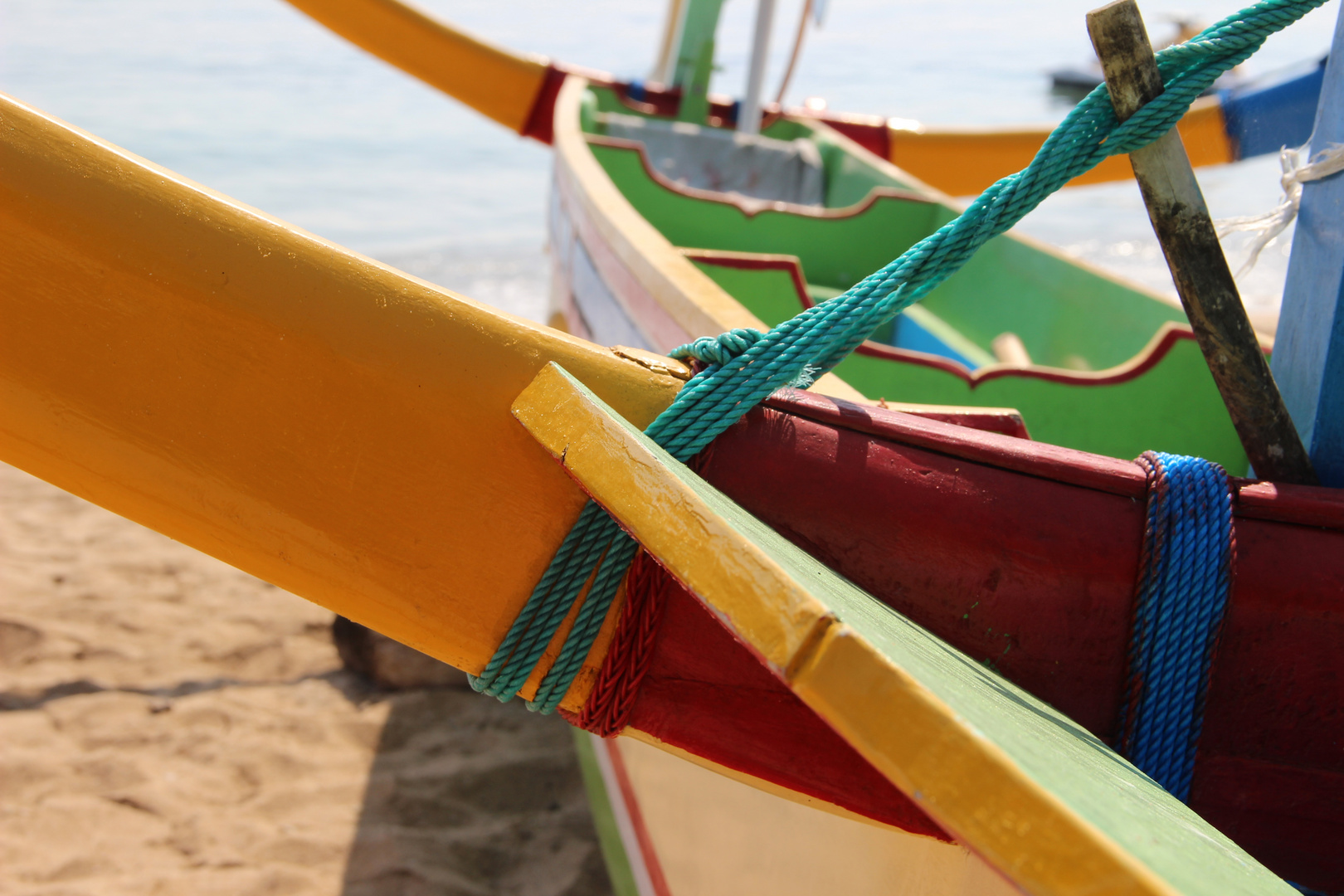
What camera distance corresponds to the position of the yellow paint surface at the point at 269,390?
77 centimetres

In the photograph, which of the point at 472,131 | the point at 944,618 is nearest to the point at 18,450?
the point at 944,618

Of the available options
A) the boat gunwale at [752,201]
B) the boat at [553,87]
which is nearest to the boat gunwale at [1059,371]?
the boat gunwale at [752,201]

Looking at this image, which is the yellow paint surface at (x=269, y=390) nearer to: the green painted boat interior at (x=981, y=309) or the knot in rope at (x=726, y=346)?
Answer: the knot in rope at (x=726, y=346)

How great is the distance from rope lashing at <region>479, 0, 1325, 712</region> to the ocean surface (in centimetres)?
28

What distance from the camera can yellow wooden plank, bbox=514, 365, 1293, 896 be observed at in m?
0.46

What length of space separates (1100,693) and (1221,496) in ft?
0.66

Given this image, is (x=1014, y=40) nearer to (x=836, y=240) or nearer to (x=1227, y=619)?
(x=836, y=240)

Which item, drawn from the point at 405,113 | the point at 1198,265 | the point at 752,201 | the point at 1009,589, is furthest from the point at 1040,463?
the point at 405,113

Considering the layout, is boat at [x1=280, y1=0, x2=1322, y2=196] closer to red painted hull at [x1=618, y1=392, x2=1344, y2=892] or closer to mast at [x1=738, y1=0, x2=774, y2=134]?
mast at [x1=738, y1=0, x2=774, y2=134]

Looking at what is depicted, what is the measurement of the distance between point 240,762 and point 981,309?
2498 mm

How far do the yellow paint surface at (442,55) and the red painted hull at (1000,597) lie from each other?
4.74 m

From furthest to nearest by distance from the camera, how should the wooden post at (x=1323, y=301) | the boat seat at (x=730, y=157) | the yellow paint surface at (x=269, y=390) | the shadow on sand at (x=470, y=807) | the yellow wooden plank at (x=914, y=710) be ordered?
the boat seat at (x=730, y=157) → the shadow on sand at (x=470, y=807) → the wooden post at (x=1323, y=301) → the yellow paint surface at (x=269, y=390) → the yellow wooden plank at (x=914, y=710)

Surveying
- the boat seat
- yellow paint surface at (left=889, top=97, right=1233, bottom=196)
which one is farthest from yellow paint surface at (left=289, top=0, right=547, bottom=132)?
yellow paint surface at (left=889, top=97, right=1233, bottom=196)

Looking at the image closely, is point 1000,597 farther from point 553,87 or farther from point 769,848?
point 553,87
